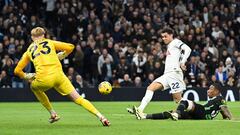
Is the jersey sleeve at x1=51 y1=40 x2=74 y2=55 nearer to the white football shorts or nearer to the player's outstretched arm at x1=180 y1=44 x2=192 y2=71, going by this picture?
the player's outstretched arm at x1=180 y1=44 x2=192 y2=71

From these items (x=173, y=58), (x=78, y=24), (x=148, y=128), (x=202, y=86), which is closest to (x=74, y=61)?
(x=78, y=24)

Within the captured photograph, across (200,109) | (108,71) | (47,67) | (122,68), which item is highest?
(47,67)

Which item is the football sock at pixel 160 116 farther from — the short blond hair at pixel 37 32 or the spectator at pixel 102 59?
the spectator at pixel 102 59

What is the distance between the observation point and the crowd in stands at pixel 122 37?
29.1 meters

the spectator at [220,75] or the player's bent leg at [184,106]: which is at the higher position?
the player's bent leg at [184,106]

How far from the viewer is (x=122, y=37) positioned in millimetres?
31000

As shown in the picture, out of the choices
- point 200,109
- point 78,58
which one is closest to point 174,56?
point 200,109

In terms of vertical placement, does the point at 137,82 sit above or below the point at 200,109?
below

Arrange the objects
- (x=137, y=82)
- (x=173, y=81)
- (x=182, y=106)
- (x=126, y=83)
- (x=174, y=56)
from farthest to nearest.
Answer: (x=126, y=83)
(x=137, y=82)
(x=174, y=56)
(x=173, y=81)
(x=182, y=106)

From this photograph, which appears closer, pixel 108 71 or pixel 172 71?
pixel 172 71

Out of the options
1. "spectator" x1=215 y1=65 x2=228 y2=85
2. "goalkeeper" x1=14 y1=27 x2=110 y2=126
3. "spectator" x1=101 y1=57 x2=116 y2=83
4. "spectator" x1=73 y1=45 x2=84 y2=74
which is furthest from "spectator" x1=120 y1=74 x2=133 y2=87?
"goalkeeper" x1=14 y1=27 x2=110 y2=126

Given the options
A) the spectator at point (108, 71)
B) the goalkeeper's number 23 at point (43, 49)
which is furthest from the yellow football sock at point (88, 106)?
the spectator at point (108, 71)

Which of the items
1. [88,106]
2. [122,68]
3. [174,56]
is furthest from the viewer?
[122,68]

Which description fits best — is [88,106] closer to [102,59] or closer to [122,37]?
[102,59]
